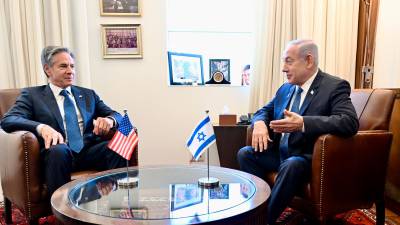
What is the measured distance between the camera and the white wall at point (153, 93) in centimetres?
303

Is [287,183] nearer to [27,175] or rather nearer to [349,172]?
[349,172]

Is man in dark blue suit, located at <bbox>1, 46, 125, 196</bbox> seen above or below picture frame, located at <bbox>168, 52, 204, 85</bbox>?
below

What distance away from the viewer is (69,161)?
6.39ft

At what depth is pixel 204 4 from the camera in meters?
3.34

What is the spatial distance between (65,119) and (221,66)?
1585 millimetres

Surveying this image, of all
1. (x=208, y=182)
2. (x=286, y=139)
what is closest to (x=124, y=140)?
(x=208, y=182)

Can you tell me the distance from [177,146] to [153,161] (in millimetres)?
260

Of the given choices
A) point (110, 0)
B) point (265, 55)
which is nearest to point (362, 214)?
point (265, 55)

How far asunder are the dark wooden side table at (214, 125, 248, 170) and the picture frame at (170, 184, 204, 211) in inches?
48.6

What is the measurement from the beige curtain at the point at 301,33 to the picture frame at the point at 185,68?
0.53m

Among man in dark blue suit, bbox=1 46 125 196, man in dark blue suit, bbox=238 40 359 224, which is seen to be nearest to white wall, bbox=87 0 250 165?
man in dark blue suit, bbox=1 46 125 196

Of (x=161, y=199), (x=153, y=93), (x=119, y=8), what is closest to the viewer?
(x=161, y=199)

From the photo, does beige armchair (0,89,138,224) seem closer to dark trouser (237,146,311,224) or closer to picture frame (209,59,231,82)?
dark trouser (237,146,311,224)

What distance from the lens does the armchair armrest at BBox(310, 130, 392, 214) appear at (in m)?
1.68
